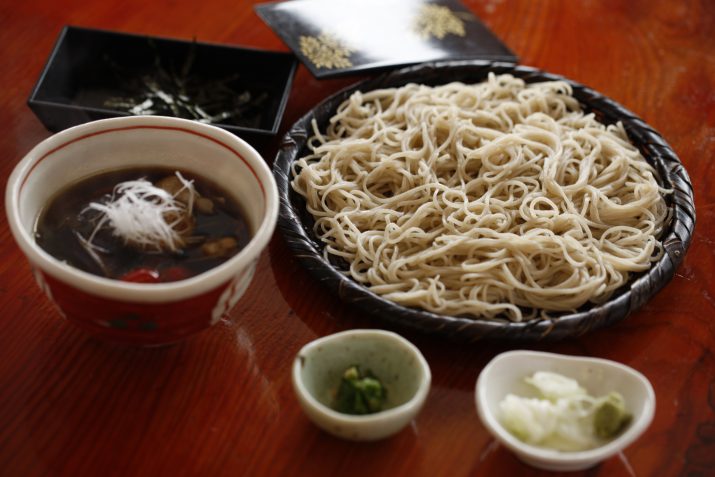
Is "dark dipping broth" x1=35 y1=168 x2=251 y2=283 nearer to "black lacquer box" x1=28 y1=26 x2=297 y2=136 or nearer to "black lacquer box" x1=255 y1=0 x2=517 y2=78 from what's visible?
"black lacquer box" x1=28 y1=26 x2=297 y2=136

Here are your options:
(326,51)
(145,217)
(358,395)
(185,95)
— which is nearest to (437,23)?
(326,51)

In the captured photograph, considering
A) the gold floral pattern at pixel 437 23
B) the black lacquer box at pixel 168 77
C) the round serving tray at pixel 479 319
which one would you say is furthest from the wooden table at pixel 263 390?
the gold floral pattern at pixel 437 23

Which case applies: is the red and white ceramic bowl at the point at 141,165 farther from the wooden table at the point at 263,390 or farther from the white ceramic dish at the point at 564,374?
the white ceramic dish at the point at 564,374

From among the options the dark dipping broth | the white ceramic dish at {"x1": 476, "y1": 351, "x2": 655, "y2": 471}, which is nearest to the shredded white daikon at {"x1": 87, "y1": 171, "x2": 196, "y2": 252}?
the dark dipping broth

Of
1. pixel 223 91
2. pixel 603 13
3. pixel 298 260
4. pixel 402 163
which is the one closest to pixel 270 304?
pixel 298 260

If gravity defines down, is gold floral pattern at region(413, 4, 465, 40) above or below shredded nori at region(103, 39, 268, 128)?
above

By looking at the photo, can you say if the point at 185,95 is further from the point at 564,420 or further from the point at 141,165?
the point at 564,420

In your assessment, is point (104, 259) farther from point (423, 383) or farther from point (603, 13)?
point (603, 13)
